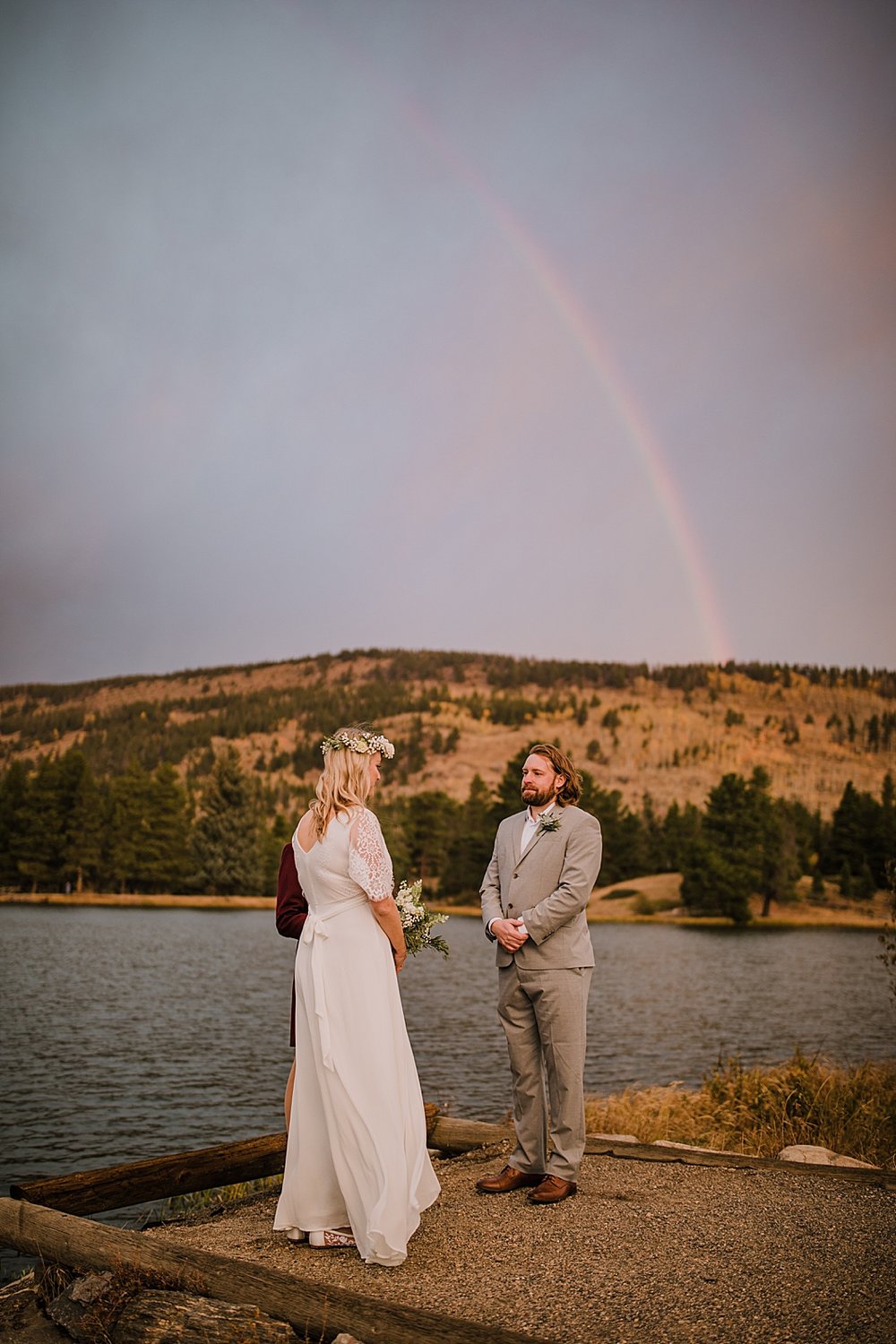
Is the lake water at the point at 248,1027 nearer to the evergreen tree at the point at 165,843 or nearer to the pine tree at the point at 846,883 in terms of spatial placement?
the pine tree at the point at 846,883

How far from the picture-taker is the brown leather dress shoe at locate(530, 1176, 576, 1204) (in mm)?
6797

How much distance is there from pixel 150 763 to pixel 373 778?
190429 mm

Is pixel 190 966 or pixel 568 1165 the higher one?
pixel 568 1165

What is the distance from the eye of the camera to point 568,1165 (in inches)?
273

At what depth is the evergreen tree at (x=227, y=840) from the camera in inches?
3438

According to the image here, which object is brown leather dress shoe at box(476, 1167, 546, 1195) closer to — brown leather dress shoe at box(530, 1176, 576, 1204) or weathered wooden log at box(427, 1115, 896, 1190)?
brown leather dress shoe at box(530, 1176, 576, 1204)

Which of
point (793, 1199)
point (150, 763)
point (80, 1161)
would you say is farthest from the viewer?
point (150, 763)

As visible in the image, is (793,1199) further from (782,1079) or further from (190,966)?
(190,966)

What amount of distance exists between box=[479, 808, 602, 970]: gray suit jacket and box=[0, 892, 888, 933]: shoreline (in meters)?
66.3

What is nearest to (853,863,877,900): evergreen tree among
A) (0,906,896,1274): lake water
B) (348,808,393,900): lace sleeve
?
(0,906,896,1274): lake water

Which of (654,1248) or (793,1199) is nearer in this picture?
(654,1248)

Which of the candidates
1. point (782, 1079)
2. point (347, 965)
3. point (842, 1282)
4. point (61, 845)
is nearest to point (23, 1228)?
point (347, 965)

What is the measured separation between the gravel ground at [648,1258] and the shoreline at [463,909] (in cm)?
6637

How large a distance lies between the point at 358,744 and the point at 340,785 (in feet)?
0.91
